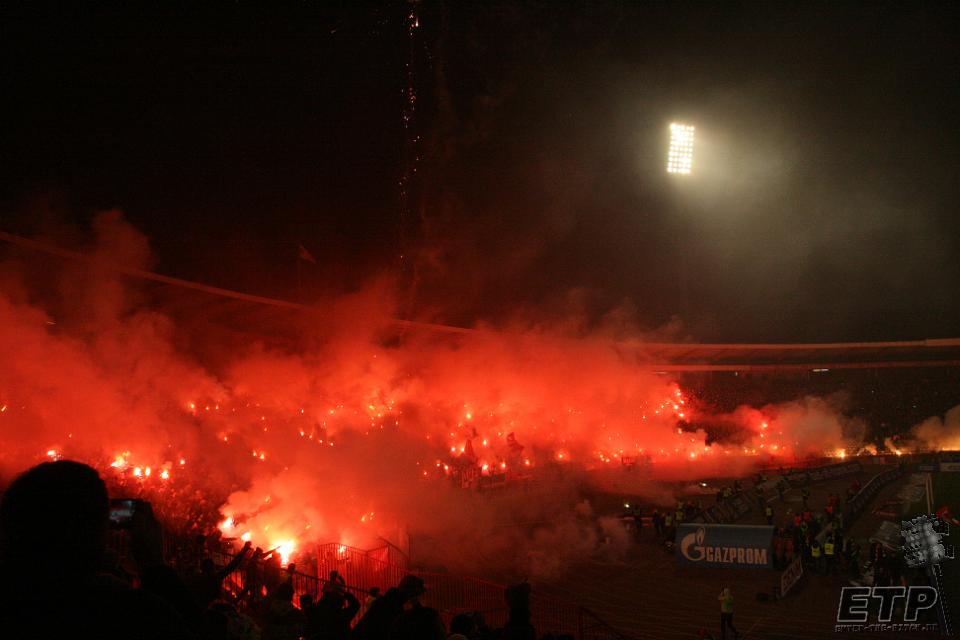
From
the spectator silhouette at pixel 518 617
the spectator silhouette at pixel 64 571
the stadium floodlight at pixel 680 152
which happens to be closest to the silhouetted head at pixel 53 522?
the spectator silhouette at pixel 64 571

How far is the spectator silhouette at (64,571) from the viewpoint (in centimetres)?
97

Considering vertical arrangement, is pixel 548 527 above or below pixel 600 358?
below

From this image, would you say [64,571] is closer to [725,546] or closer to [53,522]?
[53,522]

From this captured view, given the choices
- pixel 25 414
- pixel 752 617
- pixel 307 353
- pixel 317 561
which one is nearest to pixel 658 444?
pixel 307 353

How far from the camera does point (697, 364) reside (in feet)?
116

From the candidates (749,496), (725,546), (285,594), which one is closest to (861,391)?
(749,496)

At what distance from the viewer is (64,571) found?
1035 millimetres

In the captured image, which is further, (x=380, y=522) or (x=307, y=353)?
(x=307, y=353)

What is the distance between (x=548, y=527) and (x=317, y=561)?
26.5ft

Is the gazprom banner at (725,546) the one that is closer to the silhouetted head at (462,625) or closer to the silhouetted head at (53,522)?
the silhouetted head at (462,625)

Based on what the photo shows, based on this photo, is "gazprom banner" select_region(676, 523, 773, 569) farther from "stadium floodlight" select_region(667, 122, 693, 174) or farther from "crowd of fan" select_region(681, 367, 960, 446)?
"crowd of fan" select_region(681, 367, 960, 446)

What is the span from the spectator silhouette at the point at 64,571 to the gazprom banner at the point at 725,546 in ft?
44.3

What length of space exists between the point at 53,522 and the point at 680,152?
2130 centimetres

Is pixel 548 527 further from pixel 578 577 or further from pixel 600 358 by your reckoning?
pixel 600 358
